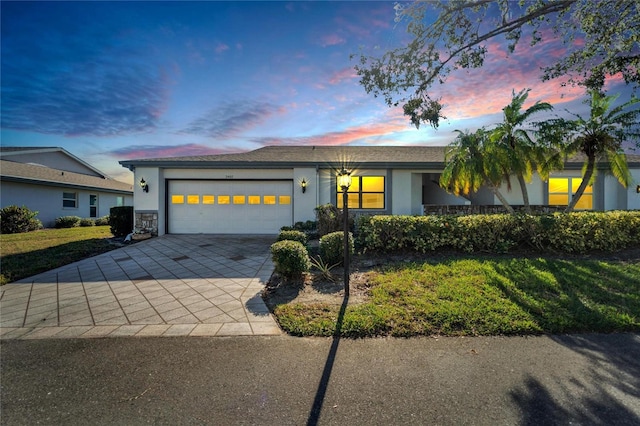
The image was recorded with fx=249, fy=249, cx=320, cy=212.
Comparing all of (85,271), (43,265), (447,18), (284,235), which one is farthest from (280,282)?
(447,18)

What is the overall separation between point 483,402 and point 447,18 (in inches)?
292

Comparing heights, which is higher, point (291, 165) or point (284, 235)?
point (291, 165)

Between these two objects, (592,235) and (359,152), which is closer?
(592,235)

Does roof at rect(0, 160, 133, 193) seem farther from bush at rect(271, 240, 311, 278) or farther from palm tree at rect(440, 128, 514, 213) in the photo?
palm tree at rect(440, 128, 514, 213)

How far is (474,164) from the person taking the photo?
8875 mm

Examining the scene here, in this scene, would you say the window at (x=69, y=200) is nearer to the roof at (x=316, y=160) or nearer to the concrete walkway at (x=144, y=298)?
the roof at (x=316, y=160)

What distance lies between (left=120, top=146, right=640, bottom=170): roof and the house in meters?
0.04

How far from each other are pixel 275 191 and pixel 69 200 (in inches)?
607

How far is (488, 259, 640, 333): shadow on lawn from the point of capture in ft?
11.3

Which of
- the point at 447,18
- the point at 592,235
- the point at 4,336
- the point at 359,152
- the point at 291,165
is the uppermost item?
the point at 447,18

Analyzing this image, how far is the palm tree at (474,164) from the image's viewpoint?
8516 millimetres

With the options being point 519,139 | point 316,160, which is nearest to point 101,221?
point 316,160

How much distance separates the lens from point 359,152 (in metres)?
13.6

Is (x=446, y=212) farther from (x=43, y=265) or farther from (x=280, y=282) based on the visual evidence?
(x=43, y=265)
